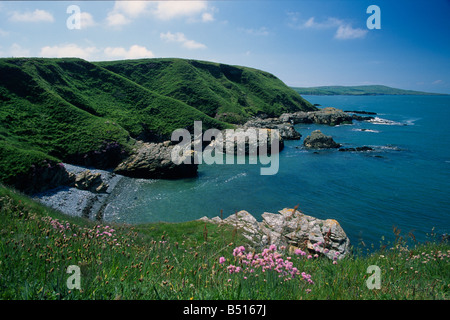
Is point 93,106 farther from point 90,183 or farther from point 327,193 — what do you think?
point 327,193

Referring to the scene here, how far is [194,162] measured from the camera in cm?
3812

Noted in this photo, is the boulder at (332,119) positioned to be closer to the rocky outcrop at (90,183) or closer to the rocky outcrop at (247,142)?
the rocky outcrop at (247,142)

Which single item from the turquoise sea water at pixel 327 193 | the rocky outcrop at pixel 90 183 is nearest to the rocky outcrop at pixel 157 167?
the turquoise sea water at pixel 327 193

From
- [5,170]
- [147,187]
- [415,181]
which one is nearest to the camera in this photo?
[5,170]

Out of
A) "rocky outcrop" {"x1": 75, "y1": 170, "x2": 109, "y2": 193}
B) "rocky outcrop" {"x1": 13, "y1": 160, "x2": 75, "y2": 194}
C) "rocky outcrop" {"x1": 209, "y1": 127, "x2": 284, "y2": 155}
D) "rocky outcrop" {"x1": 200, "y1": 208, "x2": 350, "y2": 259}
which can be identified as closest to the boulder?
"rocky outcrop" {"x1": 209, "y1": 127, "x2": 284, "y2": 155}

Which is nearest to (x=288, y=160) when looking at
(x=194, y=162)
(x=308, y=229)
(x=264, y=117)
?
(x=194, y=162)

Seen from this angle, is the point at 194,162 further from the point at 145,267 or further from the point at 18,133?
the point at 145,267

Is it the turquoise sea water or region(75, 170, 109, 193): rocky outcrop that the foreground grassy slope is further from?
region(75, 170, 109, 193): rocky outcrop

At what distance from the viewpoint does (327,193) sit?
31.6m

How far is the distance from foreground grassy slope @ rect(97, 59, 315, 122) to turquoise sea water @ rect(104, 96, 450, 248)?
47091 millimetres

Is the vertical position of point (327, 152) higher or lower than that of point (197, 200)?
higher

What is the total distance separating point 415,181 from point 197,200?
106 ft

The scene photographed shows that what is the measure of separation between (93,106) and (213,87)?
5686cm

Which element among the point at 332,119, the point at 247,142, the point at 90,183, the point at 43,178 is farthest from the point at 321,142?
the point at 43,178
